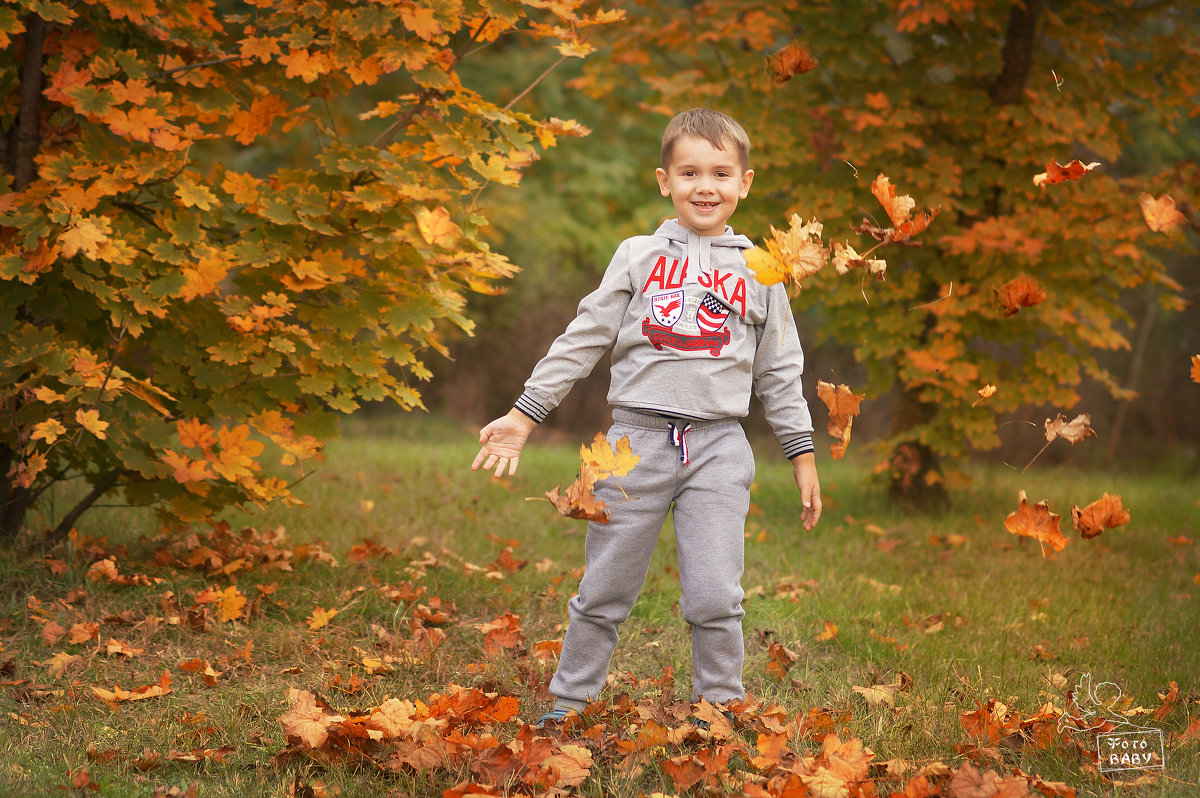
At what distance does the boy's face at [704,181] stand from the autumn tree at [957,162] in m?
3.07

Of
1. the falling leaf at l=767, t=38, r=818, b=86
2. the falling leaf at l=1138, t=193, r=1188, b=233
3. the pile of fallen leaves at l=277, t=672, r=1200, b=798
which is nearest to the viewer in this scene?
the pile of fallen leaves at l=277, t=672, r=1200, b=798

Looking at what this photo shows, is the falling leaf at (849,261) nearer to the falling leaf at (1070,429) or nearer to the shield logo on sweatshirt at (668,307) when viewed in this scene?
the shield logo on sweatshirt at (668,307)

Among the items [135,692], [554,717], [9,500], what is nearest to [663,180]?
[554,717]

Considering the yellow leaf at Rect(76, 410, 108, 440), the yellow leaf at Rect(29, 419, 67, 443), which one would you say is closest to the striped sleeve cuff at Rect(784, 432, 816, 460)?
the yellow leaf at Rect(76, 410, 108, 440)

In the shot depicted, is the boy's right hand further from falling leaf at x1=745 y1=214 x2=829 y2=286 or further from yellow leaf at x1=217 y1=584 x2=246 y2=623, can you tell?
yellow leaf at x1=217 y1=584 x2=246 y2=623

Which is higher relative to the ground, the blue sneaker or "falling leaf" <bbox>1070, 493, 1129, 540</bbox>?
"falling leaf" <bbox>1070, 493, 1129, 540</bbox>

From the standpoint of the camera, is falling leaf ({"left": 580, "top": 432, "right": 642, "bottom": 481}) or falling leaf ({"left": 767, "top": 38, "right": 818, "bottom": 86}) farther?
falling leaf ({"left": 767, "top": 38, "right": 818, "bottom": 86})

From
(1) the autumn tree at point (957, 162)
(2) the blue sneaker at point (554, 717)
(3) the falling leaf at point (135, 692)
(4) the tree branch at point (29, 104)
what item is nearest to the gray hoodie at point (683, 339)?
(2) the blue sneaker at point (554, 717)

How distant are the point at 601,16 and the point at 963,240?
2.78m

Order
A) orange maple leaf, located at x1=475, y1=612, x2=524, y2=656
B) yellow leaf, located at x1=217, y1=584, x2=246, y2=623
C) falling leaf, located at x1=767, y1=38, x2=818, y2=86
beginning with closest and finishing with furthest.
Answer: falling leaf, located at x1=767, y1=38, x2=818, y2=86 → orange maple leaf, located at x1=475, y1=612, x2=524, y2=656 → yellow leaf, located at x1=217, y1=584, x2=246, y2=623

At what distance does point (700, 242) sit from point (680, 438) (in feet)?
1.82

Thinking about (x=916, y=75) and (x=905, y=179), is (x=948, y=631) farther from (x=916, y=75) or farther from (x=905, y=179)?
(x=916, y=75)

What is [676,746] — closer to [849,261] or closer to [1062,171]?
[849,261]

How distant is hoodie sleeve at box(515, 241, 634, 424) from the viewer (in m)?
2.66
